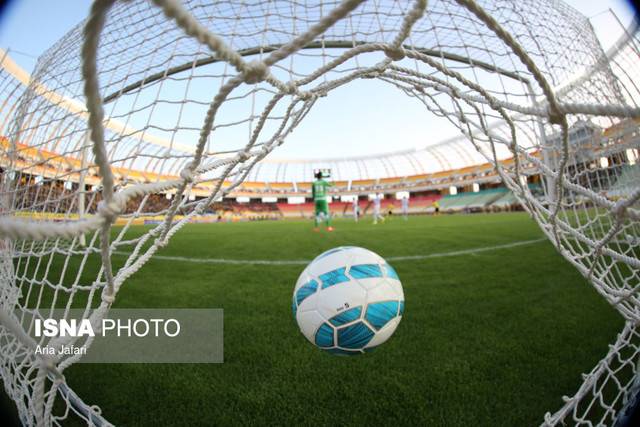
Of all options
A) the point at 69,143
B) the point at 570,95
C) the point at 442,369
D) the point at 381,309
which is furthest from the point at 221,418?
the point at 570,95

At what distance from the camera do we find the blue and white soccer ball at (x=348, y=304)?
5.02 feet

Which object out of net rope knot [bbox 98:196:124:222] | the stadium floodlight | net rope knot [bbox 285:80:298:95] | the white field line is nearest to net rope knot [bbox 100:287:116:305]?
the stadium floodlight

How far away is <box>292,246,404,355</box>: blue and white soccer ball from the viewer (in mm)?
1531

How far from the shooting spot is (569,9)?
7.35ft

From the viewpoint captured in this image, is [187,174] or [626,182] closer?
[187,174]

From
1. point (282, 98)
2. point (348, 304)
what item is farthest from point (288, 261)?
point (282, 98)

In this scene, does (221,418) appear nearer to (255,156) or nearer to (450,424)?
(450,424)

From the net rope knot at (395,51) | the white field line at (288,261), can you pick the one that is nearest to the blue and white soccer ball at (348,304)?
the net rope knot at (395,51)

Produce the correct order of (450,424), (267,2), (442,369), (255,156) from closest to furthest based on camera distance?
(450,424)
(442,369)
(255,156)
(267,2)

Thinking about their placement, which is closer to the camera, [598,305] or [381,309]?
[381,309]

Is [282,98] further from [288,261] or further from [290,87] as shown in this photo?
[288,261]

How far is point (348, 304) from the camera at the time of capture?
1556 mm

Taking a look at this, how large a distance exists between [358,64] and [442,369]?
1812 mm

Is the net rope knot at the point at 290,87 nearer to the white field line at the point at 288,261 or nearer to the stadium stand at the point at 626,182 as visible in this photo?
the stadium stand at the point at 626,182
